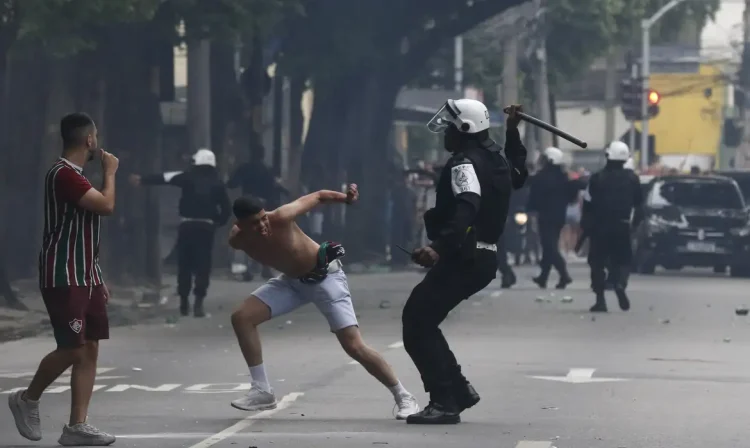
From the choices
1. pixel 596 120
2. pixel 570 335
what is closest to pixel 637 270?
pixel 570 335

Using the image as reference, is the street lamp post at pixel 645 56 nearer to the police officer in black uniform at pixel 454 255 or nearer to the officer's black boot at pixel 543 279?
the officer's black boot at pixel 543 279

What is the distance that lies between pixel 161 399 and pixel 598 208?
1054cm

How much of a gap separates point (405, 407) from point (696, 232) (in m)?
22.6

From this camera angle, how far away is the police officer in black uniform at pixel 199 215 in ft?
69.8

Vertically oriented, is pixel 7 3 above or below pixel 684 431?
above

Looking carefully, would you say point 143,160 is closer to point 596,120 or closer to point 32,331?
point 32,331

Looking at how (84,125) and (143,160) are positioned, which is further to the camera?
(143,160)

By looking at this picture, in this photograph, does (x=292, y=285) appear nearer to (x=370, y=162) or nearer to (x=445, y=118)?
(x=445, y=118)

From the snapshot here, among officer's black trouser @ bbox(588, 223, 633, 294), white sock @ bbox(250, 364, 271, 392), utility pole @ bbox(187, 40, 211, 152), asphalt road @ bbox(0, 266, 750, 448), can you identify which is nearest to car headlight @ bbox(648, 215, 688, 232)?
utility pole @ bbox(187, 40, 211, 152)

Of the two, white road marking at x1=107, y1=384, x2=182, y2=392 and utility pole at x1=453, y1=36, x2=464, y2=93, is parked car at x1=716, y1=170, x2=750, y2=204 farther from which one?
white road marking at x1=107, y1=384, x2=182, y2=392

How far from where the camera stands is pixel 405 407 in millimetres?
11336

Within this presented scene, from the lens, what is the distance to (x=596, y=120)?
11044 centimetres

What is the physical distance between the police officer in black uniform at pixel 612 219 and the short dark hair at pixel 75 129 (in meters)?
12.6

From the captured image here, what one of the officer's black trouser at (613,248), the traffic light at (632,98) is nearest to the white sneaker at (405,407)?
the officer's black trouser at (613,248)
